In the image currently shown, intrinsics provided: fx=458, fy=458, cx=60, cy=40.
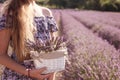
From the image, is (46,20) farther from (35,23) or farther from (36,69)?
(36,69)

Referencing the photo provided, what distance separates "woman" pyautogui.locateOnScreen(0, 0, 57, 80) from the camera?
9.82 feet

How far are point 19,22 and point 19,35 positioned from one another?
0.08m

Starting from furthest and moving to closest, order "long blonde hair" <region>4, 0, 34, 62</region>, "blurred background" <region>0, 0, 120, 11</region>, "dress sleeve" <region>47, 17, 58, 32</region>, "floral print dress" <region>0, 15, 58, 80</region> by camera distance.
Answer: "blurred background" <region>0, 0, 120, 11</region> → "dress sleeve" <region>47, 17, 58, 32</region> → "floral print dress" <region>0, 15, 58, 80</region> → "long blonde hair" <region>4, 0, 34, 62</region>

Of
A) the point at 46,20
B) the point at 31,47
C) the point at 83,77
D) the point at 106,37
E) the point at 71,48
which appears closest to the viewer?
the point at 31,47

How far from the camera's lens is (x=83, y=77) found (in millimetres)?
5539

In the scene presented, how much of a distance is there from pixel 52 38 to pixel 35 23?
0.18m

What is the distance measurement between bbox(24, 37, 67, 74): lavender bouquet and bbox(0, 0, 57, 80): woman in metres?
0.04

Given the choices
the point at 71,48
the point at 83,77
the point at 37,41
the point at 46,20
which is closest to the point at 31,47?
the point at 37,41

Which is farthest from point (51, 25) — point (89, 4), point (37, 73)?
point (89, 4)

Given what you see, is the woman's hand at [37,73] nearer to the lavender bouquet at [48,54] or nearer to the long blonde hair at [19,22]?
the lavender bouquet at [48,54]

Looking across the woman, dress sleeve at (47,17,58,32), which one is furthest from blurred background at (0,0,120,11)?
the woman

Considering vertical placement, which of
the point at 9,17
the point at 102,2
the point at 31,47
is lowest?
the point at 102,2

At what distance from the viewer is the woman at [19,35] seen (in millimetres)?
2992

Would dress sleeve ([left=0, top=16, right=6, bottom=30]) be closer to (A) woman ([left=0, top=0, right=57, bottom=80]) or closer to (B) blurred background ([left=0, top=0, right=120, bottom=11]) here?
(A) woman ([left=0, top=0, right=57, bottom=80])
